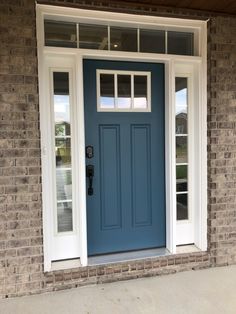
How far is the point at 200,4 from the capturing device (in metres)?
2.68

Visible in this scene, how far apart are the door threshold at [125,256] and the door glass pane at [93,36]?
6.49 feet

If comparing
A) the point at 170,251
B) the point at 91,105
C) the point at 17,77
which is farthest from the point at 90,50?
the point at 170,251

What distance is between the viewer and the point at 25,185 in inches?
98.1

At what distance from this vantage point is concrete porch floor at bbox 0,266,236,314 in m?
2.30

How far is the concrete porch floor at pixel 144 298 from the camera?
2.30 meters

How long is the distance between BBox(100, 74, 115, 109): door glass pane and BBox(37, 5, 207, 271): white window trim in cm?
19

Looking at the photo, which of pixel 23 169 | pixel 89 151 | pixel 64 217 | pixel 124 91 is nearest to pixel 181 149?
pixel 124 91

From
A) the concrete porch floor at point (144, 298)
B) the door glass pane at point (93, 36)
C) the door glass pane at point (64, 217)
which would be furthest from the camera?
the door glass pane at point (64, 217)

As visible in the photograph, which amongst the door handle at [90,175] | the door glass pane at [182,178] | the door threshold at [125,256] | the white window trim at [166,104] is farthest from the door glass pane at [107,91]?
the door threshold at [125,256]

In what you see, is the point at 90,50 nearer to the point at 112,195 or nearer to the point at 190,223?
the point at 112,195

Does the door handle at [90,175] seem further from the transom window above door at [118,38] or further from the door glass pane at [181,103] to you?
the transom window above door at [118,38]

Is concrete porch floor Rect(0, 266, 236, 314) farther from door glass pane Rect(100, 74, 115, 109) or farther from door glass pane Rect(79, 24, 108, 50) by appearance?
door glass pane Rect(79, 24, 108, 50)

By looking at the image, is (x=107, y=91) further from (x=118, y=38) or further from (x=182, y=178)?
(x=182, y=178)

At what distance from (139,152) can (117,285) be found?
49.5 inches
